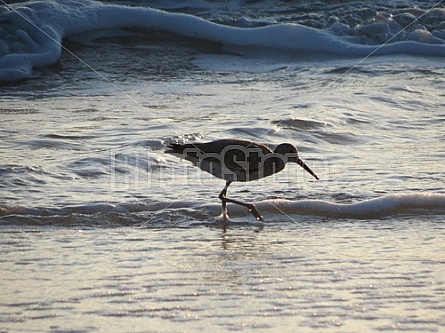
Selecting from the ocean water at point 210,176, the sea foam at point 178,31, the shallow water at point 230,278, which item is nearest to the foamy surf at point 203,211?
the ocean water at point 210,176

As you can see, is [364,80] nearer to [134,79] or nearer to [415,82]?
[415,82]

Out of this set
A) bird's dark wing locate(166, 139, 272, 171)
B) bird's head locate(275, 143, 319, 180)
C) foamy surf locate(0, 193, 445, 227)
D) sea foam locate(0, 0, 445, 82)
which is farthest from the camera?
sea foam locate(0, 0, 445, 82)

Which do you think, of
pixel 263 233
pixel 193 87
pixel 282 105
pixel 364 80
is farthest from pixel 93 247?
pixel 364 80

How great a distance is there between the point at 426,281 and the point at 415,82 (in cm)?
741

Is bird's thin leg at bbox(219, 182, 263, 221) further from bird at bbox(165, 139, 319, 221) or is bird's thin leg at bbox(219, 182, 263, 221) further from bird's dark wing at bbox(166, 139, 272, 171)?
bird's dark wing at bbox(166, 139, 272, 171)

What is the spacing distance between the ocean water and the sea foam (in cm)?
3

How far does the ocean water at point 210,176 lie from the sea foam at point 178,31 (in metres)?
0.03

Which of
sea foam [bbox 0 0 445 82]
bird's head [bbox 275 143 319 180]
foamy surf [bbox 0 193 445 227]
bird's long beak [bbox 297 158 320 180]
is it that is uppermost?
sea foam [bbox 0 0 445 82]

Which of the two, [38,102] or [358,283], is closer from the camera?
[358,283]

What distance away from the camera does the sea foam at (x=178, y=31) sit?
531 inches

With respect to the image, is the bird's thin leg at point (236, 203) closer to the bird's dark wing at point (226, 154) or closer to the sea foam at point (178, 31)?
the bird's dark wing at point (226, 154)

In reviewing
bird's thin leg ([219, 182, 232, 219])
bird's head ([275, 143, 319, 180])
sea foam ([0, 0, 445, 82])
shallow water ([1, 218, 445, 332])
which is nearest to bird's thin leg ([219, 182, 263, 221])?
bird's thin leg ([219, 182, 232, 219])

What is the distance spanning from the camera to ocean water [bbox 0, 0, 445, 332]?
185 inches

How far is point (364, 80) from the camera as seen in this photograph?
1223 cm
